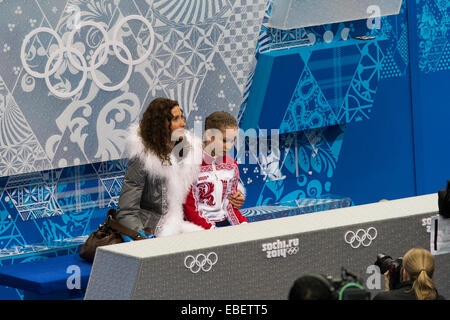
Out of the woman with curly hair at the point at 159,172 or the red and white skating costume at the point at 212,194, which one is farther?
the red and white skating costume at the point at 212,194

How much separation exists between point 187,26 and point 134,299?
3.91m

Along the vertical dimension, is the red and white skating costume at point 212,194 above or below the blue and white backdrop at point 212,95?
below

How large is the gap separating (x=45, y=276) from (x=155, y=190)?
0.78 metres

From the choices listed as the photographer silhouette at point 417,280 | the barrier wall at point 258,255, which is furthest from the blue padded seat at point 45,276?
the photographer silhouette at point 417,280

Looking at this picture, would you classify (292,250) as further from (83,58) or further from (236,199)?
(83,58)

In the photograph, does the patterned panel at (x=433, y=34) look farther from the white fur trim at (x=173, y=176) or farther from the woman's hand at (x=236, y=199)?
the white fur trim at (x=173, y=176)

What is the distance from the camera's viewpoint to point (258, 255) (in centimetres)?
281

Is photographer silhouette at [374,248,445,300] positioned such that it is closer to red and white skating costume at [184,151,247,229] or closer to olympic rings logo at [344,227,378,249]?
olympic rings logo at [344,227,378,249]

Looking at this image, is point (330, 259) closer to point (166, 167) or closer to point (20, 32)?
point (166, 167)

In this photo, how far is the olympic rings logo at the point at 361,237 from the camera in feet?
9.77

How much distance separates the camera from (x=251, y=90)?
6609mm

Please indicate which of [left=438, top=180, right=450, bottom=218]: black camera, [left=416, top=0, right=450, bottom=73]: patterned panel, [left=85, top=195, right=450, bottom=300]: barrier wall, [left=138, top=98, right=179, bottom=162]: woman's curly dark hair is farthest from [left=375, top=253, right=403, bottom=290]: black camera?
[left=416, top=0, right=450, bottom=73]: patterned panel

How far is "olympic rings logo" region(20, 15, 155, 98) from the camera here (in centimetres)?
564

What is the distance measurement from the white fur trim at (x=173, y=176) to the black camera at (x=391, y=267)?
89.2 inches
